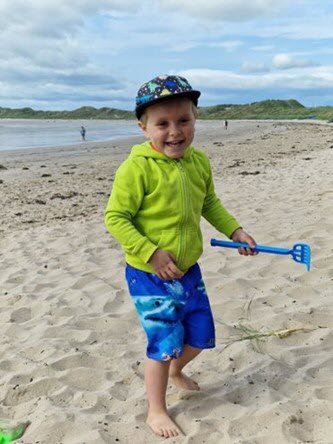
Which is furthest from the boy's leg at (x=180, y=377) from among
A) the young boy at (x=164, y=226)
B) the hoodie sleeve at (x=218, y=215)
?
the hoodie sleeve at (x=218, y=215)

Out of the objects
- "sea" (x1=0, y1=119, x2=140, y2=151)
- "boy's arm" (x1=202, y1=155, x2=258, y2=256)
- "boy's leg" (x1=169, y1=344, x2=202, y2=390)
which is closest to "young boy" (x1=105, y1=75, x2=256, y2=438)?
"boy's arm" (x1=202, y1=155, x2=258, y2=256)

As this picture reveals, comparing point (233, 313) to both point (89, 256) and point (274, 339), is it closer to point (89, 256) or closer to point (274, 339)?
point (274, 339)

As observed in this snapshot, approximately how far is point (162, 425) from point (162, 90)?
1.56m

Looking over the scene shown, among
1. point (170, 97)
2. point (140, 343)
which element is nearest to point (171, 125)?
point (170, 97)

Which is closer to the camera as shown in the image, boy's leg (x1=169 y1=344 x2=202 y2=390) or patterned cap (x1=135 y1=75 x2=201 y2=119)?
patterned cap (x1=135 y1=75 x2=201 y2=119)

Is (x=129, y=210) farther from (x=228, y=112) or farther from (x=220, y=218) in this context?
(x=228, y=112)

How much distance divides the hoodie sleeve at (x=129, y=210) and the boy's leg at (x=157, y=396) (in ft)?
1.89

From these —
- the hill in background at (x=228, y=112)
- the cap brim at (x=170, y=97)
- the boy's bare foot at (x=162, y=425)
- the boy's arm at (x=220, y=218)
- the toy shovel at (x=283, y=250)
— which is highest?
the cap brim at (x=170, y=97)

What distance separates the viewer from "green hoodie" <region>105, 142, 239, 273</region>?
2.50 m

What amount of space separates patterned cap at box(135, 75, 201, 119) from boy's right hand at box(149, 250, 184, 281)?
2.20ft

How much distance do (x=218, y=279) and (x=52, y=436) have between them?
91.5 inches

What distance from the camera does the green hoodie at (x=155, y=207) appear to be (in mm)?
2496

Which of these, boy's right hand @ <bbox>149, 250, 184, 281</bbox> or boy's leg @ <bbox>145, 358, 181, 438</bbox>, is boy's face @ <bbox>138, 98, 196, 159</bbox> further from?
boy's leg @ <bbox>145, 358, 181, 438</bbox>

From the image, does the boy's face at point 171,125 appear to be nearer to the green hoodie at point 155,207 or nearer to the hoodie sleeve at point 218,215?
the green hoodie at point 155,207
